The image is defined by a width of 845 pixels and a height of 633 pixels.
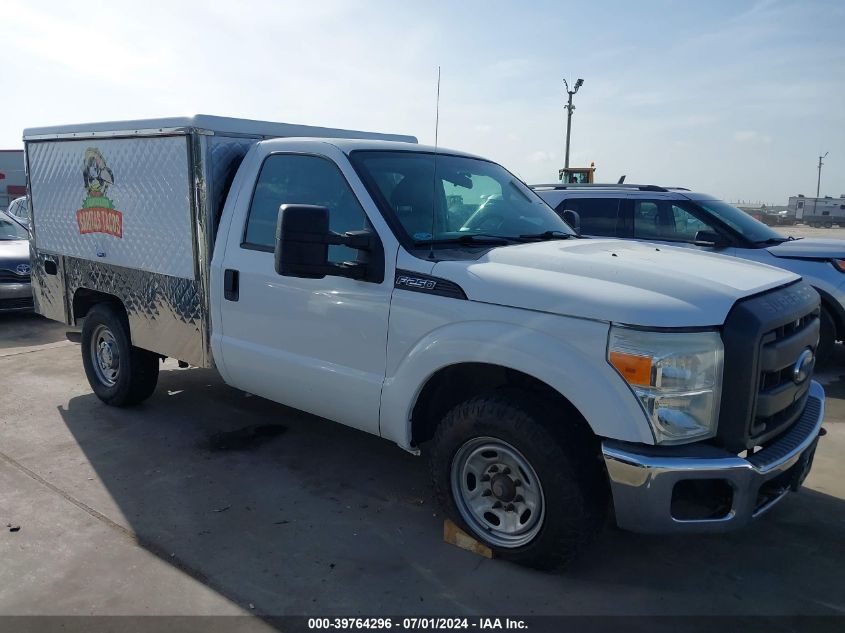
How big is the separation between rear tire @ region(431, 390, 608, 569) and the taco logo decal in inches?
124

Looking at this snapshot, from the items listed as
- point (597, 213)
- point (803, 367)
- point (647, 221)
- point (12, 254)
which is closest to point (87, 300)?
point (12, 254)

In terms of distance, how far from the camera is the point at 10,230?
10.3 m

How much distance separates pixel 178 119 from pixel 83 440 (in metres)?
2.34

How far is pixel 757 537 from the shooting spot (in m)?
3.67

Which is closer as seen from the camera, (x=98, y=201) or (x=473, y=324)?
(x=473, y=324)

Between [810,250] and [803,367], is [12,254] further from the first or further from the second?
[810,250]

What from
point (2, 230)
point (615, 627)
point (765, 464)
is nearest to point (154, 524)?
point (615, 627)

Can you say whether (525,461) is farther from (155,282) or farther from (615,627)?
(155,282)

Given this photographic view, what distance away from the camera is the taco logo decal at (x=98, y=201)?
506cm

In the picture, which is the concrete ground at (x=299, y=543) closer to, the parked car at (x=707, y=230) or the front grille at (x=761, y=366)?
→ the front grille at (x=761, y=366)

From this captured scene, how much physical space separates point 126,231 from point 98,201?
46cm

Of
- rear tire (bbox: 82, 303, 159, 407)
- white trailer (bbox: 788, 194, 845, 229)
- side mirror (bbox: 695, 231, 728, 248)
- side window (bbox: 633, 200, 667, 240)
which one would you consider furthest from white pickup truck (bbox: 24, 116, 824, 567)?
white trailer (bbox: 788, 194, 845, 229)

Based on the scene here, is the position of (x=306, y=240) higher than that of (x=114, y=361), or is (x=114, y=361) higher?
(x=306, y=240)

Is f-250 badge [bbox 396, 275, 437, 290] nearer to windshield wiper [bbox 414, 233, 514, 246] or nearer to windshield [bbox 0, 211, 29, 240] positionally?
windshield wiper [bbox 414, 233, 514, 246]
